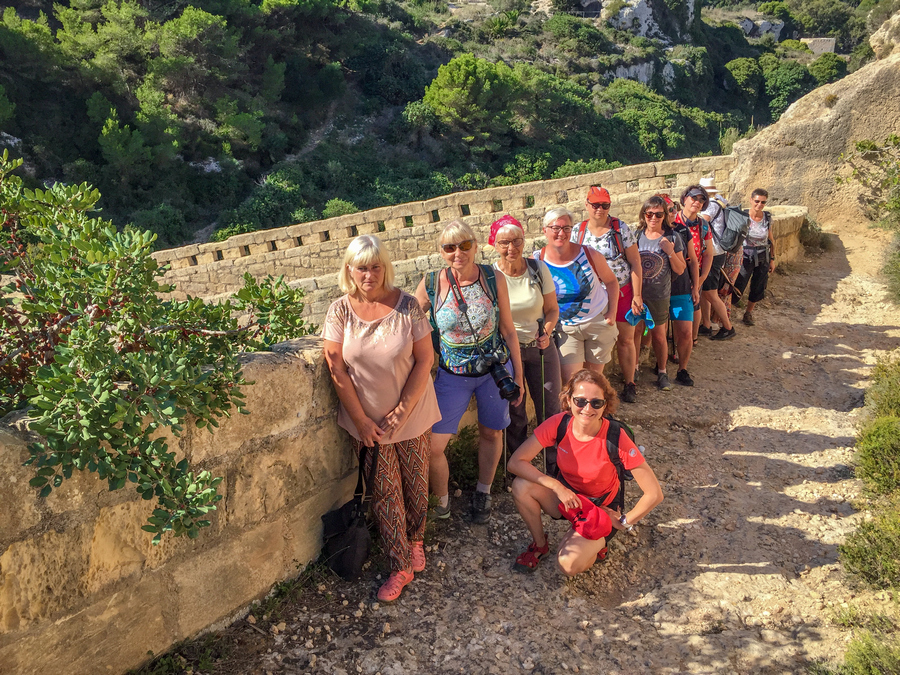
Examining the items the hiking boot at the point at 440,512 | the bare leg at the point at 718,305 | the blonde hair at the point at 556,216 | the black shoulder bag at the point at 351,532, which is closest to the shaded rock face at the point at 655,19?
the bare leg at the point at 718,305

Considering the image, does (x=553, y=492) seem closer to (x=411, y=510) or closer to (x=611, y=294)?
(x=411, y=510)

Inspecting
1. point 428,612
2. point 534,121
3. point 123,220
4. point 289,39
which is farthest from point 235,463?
point 289,39

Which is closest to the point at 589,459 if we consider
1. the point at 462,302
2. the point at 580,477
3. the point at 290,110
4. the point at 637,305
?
the point at 580,477

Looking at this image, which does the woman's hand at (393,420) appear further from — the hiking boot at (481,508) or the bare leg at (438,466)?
the hiking boot at (481,508)

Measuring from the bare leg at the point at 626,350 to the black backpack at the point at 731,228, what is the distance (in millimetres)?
1863

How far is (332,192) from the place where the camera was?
75.3 feet

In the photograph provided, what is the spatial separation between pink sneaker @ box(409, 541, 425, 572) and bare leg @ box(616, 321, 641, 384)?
2283mm

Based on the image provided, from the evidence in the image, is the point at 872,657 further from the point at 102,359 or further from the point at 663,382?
the point at 663,382

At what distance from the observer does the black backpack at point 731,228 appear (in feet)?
18.7

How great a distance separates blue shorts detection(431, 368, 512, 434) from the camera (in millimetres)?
2998

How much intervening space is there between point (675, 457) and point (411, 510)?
1.87m

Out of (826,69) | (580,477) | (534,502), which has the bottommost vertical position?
(534,502)

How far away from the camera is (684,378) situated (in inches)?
196

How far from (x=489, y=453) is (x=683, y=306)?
2487mm
